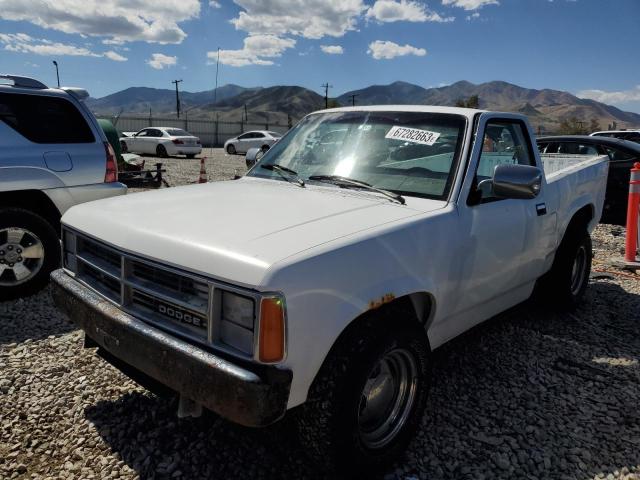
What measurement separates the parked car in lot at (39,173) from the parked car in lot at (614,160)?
737 centimetres

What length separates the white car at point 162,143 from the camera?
75.1 ft

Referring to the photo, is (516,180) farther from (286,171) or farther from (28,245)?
(28,245)

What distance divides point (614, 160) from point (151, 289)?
891 centimetres

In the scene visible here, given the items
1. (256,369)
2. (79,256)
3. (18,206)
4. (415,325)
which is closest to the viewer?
(256,369)

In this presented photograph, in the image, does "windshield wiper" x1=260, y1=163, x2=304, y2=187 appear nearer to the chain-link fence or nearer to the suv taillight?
the suv taillight

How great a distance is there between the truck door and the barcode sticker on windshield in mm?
274

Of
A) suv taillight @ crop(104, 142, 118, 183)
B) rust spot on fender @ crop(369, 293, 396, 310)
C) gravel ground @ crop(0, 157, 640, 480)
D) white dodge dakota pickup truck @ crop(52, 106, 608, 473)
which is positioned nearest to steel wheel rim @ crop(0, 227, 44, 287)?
gravel ground @ crop(0, 157, 640, 480)

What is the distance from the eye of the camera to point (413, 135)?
10.4 ft

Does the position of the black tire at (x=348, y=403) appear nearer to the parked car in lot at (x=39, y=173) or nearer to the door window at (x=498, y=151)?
the door window at (x=498, y=151)

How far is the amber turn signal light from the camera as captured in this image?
72.3 inches

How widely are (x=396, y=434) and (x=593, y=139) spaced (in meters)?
8.29

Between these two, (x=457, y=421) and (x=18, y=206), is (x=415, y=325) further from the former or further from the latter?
(x=18, y=206)

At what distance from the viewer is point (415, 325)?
242 cm

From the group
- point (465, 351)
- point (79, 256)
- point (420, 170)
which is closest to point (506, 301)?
point (465, 351)
